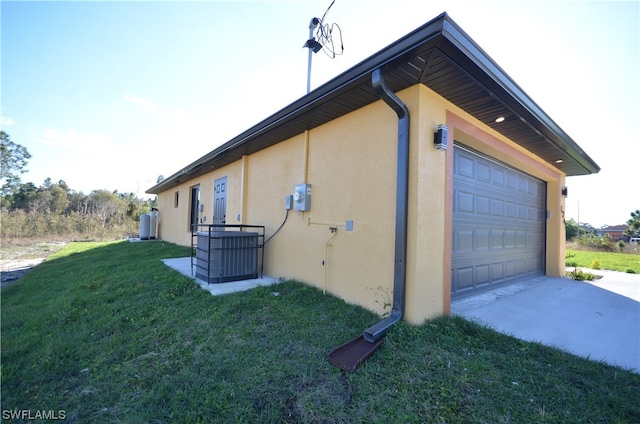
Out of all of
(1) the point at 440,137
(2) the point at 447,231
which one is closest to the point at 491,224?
(2) the point at 447,231

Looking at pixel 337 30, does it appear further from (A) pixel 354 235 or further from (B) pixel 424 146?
(A) pixel 354 235

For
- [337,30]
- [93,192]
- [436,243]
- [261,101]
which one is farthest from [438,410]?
[93,192]

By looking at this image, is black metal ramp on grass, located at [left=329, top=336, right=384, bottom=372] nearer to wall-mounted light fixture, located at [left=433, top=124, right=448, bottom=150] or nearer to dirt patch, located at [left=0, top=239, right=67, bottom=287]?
wall-mounted light fixture, located at [left=433, top=124, right=448, bottom=150]

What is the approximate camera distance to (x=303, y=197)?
14.9 feet

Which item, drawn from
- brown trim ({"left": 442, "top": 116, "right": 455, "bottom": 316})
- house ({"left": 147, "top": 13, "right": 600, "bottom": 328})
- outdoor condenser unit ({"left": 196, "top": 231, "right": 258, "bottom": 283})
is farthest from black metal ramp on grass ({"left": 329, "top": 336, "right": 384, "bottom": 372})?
outdoor condenser unit ({"left": 196, "top": 231, "right": 258, "bottom": 283})

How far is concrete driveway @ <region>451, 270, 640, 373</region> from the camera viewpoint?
2.56 meters

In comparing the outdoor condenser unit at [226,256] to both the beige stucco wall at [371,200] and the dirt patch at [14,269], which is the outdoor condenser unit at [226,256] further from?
the dirt patch at [14,269]

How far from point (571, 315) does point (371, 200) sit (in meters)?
3.02

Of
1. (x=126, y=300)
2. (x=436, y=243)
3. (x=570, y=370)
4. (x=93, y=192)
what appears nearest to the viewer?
(x=570, y=370)

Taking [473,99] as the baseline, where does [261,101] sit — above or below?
above

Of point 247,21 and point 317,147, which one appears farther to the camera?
point 247,21

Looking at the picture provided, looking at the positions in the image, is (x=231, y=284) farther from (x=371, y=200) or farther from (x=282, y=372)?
(x=371, y=200)

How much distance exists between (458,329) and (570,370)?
884mm

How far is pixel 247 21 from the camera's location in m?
5.23
